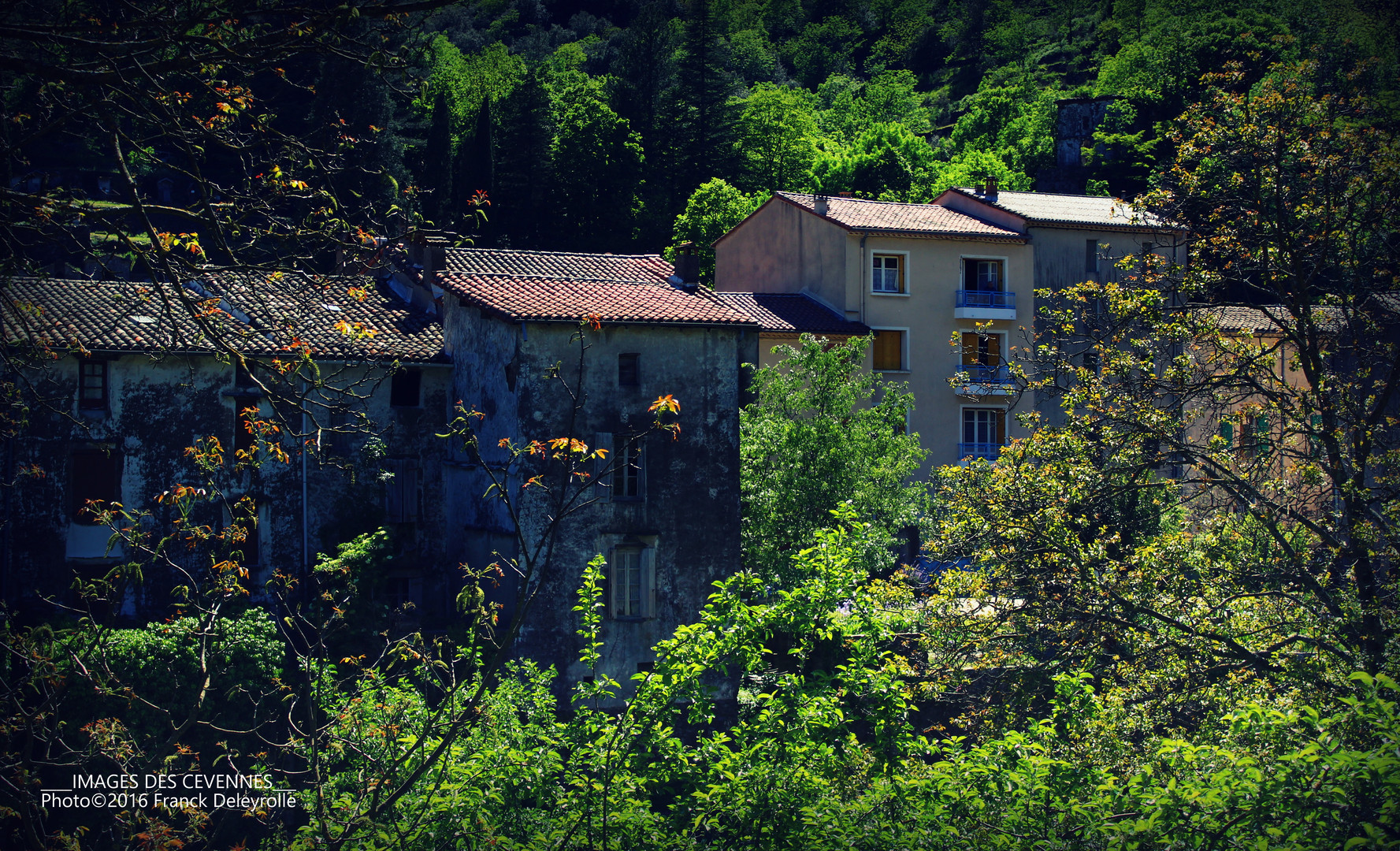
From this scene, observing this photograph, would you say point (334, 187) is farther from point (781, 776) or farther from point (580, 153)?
point (580, 153)

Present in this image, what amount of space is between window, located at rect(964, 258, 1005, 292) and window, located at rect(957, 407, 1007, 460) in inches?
180

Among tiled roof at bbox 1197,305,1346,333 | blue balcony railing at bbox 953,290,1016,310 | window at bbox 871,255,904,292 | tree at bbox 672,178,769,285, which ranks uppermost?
tree at bbox 672,178,769,285

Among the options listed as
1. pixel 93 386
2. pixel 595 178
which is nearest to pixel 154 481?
pixel 93 386

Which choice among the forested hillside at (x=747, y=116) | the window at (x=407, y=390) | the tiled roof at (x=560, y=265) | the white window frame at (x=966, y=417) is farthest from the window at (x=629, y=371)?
the white window frame at (x=966, y=417)

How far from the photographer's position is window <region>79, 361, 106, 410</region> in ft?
86.9

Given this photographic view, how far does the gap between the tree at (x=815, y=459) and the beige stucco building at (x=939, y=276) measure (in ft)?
26.1

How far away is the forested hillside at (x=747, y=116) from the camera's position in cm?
6081

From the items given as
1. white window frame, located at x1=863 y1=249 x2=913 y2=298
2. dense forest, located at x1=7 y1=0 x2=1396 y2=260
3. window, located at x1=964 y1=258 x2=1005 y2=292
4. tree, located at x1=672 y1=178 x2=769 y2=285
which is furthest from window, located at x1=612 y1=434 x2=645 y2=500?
tree, located at x1=672 y1=178 x2=769 y2=285

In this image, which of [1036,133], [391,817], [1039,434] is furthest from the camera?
[1036,133]

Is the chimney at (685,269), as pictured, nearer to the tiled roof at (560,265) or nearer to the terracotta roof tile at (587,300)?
the tiled roof at (560,265)

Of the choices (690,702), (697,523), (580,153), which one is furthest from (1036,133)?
(690,702)

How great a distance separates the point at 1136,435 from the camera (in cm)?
1557

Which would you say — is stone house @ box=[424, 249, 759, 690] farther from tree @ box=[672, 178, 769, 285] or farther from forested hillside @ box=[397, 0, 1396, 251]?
tree @ box=[672, 178, 769, 285]

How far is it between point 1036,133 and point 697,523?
71.5 m
